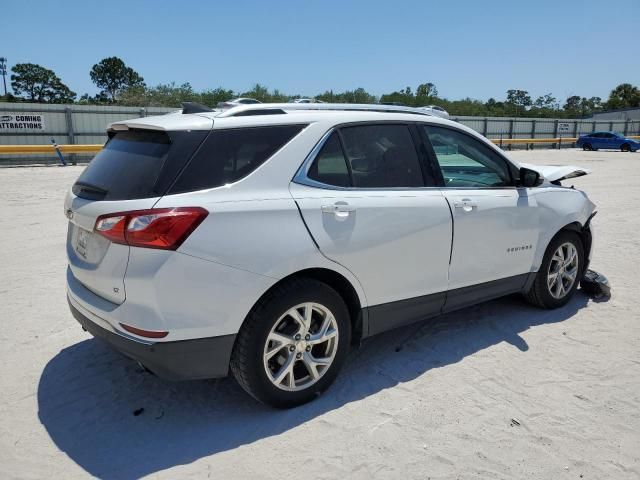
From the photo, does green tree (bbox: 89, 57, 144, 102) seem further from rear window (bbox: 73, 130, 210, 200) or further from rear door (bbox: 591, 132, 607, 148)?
rear window (bbox: 73, 130, 210, 200)

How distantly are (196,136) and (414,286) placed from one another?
5.89ft

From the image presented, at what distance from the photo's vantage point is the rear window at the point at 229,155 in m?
2.72

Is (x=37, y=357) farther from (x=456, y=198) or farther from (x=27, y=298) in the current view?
(x=456, y=198)

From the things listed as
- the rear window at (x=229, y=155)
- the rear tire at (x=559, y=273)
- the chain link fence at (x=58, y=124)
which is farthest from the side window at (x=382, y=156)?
the chain link fence at (x=58, y=124)

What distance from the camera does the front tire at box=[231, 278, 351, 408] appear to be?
2.84 m

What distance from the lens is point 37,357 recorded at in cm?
378

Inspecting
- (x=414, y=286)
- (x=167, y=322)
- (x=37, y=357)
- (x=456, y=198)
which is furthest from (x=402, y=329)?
(x=37, y=357)

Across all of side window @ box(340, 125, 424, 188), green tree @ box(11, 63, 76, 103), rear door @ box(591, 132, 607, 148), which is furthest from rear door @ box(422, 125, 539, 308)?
green tree @ box(11, 63, 76, 103)

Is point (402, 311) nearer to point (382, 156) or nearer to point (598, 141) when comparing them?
point (382, 156)

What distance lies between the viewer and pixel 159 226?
256 cm

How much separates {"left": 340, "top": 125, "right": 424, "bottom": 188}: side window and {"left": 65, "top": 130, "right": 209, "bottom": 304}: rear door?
101 centimetres

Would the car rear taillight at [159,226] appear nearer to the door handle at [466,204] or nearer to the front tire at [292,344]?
the front tire at [292,344]

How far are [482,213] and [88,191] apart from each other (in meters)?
2.78

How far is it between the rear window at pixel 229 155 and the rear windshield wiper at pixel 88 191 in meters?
0.53
